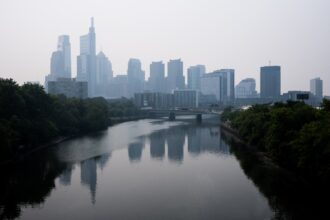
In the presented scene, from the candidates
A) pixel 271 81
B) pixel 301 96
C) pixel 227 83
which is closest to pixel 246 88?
pixel 227 83

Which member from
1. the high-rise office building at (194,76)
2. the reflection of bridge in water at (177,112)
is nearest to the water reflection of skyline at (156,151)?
the reflection of bridge in water at (177,112)

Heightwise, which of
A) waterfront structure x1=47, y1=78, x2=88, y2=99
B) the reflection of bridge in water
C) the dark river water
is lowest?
the dark river water

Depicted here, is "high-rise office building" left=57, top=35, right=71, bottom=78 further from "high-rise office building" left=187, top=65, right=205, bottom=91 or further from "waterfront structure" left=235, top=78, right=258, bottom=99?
"waterfront structure" left=235, top=78, right=258, bottom=99

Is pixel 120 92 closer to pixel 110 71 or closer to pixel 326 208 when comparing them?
pixel 110 71

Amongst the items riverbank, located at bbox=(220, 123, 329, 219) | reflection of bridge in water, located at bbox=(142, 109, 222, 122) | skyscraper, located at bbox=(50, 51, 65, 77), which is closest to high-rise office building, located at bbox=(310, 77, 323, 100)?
reflection of bridge in water, located at bbox=(142, 109, 222, 122)

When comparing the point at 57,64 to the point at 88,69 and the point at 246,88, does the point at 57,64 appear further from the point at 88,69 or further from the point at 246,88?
the point at 246,88

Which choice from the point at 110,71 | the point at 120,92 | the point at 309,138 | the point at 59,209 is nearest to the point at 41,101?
the point at 59,209
